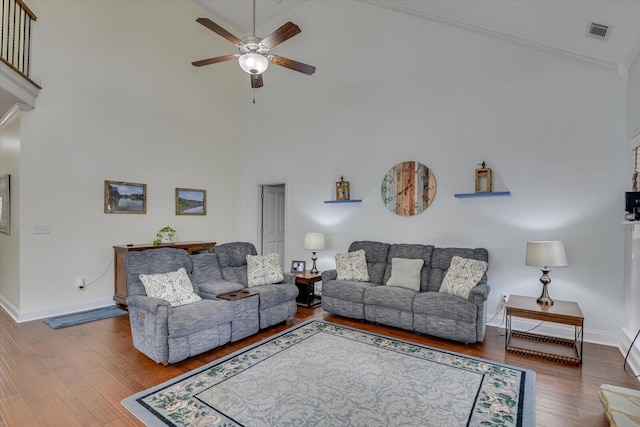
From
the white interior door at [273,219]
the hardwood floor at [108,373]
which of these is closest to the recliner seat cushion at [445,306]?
the hardwood floor at [108,373]

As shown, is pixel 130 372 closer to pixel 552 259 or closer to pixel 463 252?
pixel 463 252

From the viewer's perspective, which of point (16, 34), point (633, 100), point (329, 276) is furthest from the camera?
point (329, 276)

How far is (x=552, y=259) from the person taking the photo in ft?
11.1

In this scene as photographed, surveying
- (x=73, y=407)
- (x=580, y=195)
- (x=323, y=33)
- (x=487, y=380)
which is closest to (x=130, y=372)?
(x=73, y=407)

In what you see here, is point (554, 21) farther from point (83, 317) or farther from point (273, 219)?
point (83, 317)

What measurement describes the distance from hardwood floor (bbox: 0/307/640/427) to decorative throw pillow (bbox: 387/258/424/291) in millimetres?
617

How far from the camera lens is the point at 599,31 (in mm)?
2969

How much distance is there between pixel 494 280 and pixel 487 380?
174 cm

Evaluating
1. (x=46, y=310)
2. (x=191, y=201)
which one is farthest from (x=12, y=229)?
(x=191, y=201)

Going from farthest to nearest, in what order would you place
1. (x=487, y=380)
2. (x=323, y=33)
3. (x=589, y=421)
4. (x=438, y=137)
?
(x=323, y=33) < (x=438, y=137) < (x=487, y=380) < (x=589, y=421)

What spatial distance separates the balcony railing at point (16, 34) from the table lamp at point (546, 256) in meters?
6.33

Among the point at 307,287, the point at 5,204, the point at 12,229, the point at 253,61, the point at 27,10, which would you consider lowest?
the point at 307,287

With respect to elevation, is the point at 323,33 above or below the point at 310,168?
above

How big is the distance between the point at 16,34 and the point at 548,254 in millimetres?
6960
